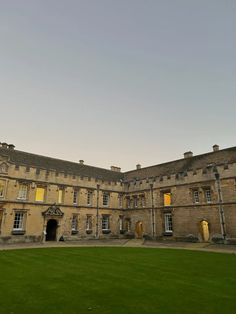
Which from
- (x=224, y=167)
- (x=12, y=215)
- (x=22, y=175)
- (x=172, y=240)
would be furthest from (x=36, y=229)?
(x=224, y=167)

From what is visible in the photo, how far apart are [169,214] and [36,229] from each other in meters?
15.8

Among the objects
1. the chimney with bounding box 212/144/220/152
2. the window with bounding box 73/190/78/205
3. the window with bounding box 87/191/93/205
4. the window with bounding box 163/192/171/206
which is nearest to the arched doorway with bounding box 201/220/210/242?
the window with bounding box 163/192/171/206

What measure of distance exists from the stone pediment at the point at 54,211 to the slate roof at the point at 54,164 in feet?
15.7

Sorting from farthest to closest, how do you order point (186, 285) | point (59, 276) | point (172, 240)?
point (172, 240) < point (59, 276) < point (186, 285)

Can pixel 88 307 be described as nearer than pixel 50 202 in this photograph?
Yes

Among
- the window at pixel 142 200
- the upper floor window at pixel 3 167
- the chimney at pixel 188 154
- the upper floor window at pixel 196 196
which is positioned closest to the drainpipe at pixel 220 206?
the upper floor window at pixel 196 196

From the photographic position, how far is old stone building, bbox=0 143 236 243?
2558 centimetres

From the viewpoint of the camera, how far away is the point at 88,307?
5871 millimetres

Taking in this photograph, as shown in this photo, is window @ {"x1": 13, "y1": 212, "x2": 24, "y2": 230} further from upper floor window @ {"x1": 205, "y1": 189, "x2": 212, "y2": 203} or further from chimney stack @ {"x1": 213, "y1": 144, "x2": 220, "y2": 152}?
chimney stack @ {"x1": 213, "y1": 144, "x2": 220, "y2": 152}

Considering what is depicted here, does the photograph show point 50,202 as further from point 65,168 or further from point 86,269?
point 86,269

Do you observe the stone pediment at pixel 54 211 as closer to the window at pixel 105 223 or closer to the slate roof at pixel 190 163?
the window at pixel 105 223

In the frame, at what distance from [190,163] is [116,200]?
1187 centimetres

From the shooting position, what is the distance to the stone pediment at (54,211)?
27998 mm

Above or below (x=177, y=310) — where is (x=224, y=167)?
above
